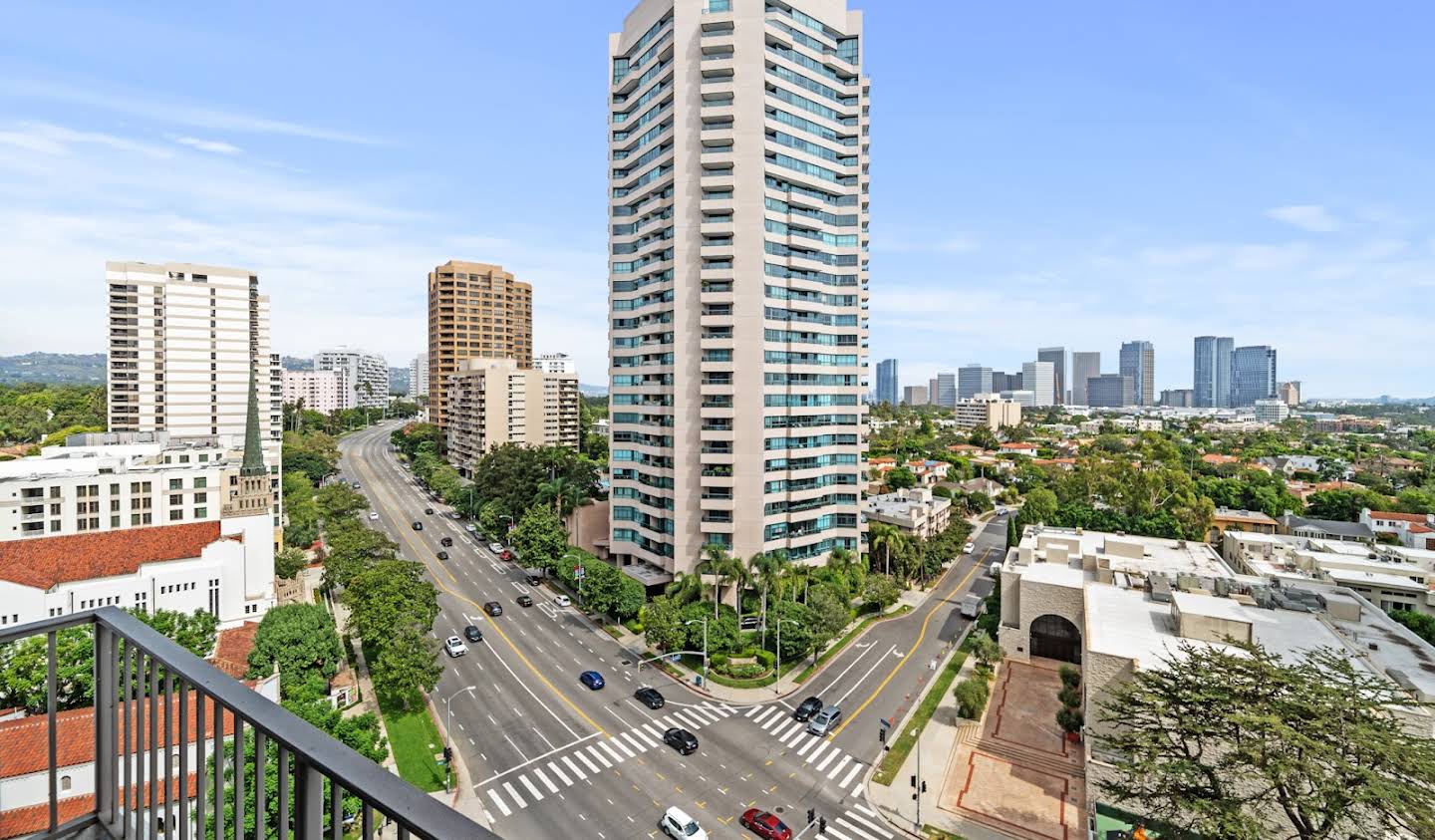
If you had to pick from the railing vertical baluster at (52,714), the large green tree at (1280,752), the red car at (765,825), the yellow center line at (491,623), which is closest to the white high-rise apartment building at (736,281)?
the yellow center line at (491,623)

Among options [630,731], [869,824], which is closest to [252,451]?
[630,731]

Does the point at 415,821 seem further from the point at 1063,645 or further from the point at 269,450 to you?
the point at 269,450

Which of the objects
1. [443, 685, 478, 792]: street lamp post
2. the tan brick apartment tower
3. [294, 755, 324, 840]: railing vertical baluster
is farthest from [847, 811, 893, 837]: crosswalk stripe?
the tan brick apartment tower

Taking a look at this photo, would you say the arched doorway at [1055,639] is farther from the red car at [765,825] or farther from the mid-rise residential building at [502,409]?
the mid-rise residential building at [502,409]

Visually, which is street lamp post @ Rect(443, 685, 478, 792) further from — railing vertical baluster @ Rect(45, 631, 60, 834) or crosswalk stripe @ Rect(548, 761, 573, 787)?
railing vertical baluster @ Rect(45, 631, 60, 834)

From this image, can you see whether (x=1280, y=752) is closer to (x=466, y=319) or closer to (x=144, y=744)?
(x=144, y=744)

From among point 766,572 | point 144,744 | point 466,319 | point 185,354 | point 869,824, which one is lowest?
point 869,824
